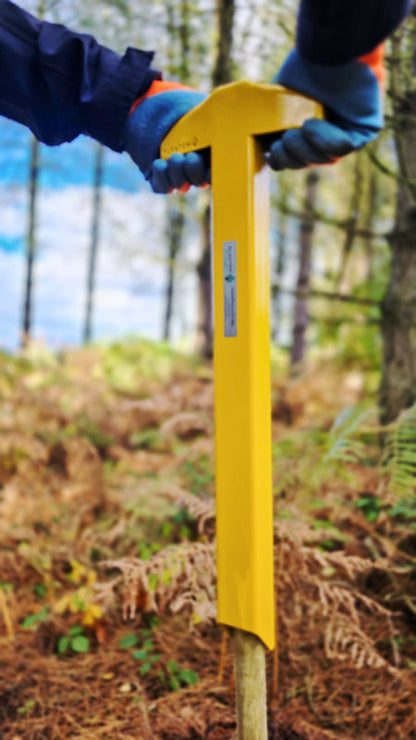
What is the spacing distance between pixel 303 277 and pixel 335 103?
19.6 feet

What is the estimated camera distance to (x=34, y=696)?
1.88 metres

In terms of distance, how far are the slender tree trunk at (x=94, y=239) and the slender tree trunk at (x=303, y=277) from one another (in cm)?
547

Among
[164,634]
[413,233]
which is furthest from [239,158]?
[413,233]

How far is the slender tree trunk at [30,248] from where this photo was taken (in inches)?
356

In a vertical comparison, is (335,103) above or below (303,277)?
below

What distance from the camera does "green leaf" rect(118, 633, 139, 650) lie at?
6.98 ft

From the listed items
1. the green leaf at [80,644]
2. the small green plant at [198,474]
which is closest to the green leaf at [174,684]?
the green leaf at [80,644]

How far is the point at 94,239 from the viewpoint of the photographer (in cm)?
1245

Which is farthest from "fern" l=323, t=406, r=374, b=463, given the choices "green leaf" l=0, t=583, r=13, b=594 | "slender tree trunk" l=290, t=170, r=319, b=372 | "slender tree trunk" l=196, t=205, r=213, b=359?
"slender tree trunk" l=196, t=205, r=213, b=359

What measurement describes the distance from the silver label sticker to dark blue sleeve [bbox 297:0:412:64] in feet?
1.44

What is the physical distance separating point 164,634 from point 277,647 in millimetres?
489

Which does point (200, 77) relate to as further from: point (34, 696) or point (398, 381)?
point (34, 696)

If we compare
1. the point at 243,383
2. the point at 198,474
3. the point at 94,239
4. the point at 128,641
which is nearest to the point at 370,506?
the point at 198,474

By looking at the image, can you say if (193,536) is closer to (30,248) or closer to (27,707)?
(27,707)
